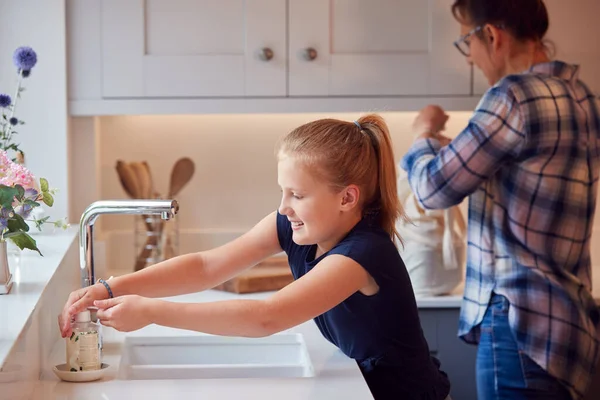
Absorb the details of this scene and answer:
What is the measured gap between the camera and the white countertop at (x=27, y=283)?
1.23 m

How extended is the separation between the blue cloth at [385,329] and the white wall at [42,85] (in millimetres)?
1226

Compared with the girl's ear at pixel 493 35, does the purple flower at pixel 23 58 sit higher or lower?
lower

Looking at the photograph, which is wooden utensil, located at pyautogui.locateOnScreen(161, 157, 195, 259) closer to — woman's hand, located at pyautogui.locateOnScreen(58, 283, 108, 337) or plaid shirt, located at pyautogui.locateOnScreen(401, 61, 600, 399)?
plaid shirt, located at pyautogui.locateOnScreen(401, 61, 600, 399)

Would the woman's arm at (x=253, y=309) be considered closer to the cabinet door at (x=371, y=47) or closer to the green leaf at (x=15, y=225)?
the green leaf at (x=15, y=225)

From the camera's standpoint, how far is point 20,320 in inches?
51.1

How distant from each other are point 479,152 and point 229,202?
4.20 feet

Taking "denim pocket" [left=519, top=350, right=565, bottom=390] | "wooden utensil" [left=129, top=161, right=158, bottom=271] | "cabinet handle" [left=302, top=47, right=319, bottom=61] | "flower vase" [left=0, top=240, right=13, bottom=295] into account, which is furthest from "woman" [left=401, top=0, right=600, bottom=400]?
"wooden utensil" [left=129, top=161, right=158, bottom=271]

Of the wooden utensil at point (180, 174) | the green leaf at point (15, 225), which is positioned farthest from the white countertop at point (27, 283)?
the wooden utensil at point (180, 174)

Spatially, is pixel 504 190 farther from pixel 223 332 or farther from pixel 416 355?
pixel 223 332

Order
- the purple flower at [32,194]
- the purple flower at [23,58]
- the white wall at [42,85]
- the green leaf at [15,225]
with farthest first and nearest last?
the white wall at [42,85], the purple flower at [23,58], the purple flower at [32,194], the green leaf at [15,225]

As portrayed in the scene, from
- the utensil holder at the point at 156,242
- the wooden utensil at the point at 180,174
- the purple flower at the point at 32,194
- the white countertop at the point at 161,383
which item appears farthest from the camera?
the wooden utensil at the point at 180,174

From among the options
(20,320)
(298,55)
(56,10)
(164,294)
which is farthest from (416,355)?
(56,10)

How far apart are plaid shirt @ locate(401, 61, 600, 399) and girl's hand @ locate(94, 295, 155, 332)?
2.83 feet

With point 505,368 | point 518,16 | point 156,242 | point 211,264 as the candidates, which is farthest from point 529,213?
point 156,242
